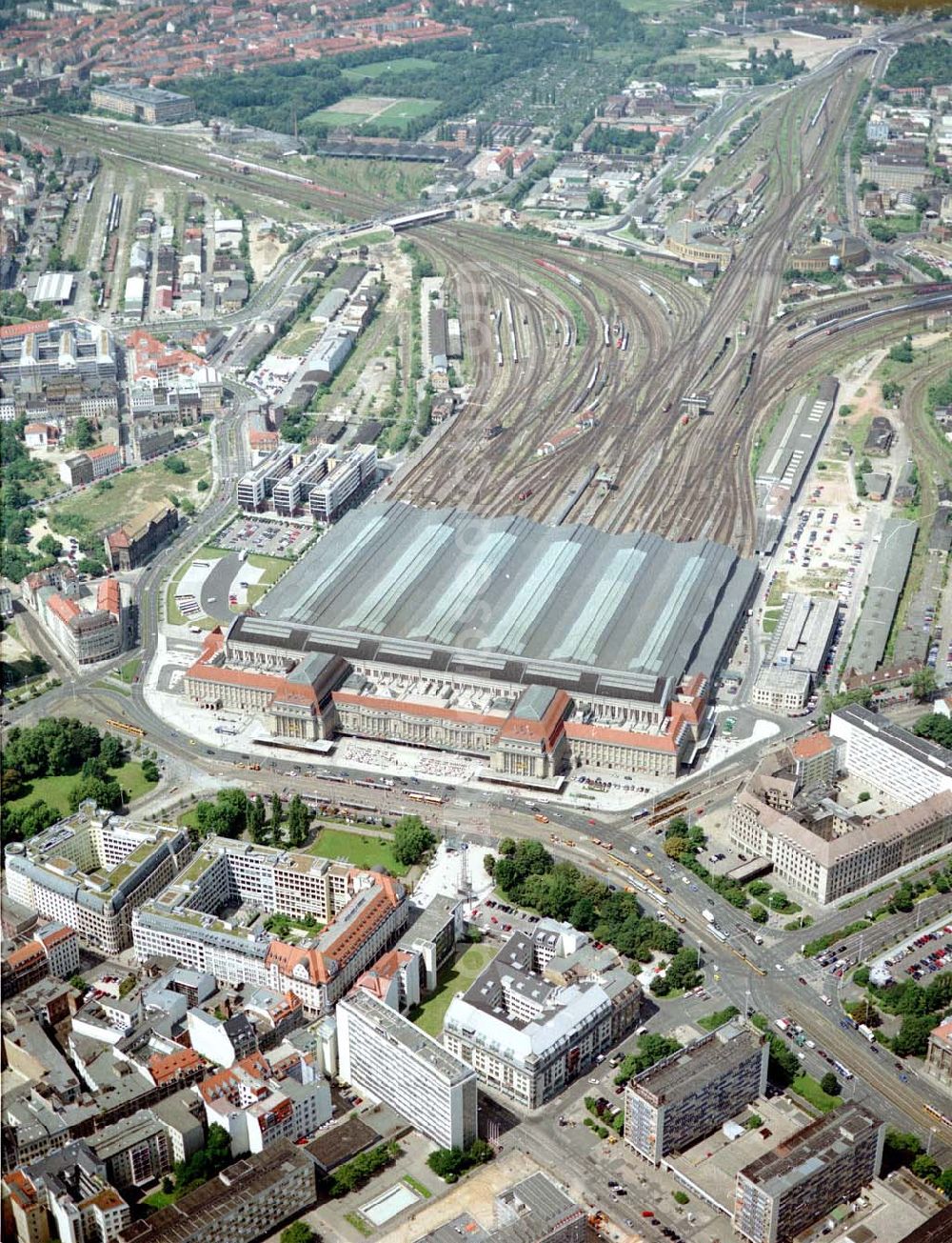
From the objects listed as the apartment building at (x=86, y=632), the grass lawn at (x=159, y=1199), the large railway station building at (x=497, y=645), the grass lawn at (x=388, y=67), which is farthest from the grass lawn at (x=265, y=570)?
the grass lawn at (x=388, y=67)

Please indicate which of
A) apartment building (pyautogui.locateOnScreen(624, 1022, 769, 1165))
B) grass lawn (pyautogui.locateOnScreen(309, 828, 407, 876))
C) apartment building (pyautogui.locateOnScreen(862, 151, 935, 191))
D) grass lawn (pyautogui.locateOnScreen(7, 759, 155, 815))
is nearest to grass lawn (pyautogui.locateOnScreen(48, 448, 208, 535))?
grass lawn (pyautogui.locateOnScreen(7, 759, 155, 815))

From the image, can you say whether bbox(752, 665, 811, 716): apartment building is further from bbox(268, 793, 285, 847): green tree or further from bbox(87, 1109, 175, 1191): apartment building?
bbox(87, 1109, 175, 1191): apartment building

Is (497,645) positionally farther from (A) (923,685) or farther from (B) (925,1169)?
→ (B) (925,1169)

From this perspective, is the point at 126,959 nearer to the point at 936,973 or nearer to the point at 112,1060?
the point at 112,1060

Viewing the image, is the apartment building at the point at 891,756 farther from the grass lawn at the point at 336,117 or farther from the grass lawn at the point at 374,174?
the grass lawn at the point at 336,117

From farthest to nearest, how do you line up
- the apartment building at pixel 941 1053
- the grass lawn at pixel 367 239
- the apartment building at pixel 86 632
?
the grass lawn at pixel 367 239, the apartment building at pixel 86 632, the apartment building at pixel 941 1053

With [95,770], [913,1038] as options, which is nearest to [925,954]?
[913,1038]

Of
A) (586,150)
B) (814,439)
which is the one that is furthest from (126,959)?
(586,150)
